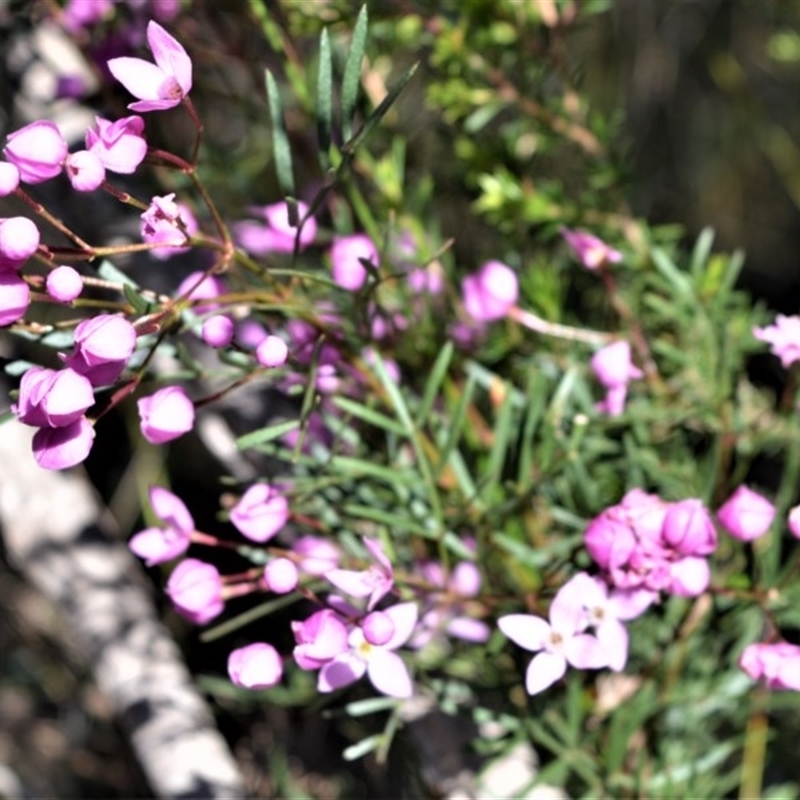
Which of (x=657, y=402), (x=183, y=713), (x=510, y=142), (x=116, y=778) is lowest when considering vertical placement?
(x=116, y=778)

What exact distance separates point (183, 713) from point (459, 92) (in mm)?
475

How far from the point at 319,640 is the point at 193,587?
0.11m

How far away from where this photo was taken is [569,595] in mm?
529

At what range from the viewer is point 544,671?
1.70ft

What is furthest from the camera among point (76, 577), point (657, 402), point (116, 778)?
point (116, 778)

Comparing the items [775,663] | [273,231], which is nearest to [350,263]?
[273,231]

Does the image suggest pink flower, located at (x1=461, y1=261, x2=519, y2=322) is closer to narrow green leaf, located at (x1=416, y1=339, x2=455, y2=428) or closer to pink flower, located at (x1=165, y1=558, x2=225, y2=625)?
narrow green leaf, located at (x1=416, y1=339, x2=455, y2=428)

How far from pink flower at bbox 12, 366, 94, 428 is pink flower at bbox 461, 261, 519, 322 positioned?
0.32m

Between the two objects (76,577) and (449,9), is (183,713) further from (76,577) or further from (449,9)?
(449,9)

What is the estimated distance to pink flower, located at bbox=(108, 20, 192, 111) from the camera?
1.45 ft

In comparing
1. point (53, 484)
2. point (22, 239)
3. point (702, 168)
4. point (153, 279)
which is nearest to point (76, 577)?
point (53, 484)

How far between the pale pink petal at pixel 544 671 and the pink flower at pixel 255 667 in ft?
0.38

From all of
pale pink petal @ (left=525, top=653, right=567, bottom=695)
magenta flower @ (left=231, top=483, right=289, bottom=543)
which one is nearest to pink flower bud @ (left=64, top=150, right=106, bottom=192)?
magenta flower @ (left=231, top=483, right=289, bottom=543)

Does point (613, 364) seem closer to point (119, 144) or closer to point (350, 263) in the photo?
point (350, 263)
